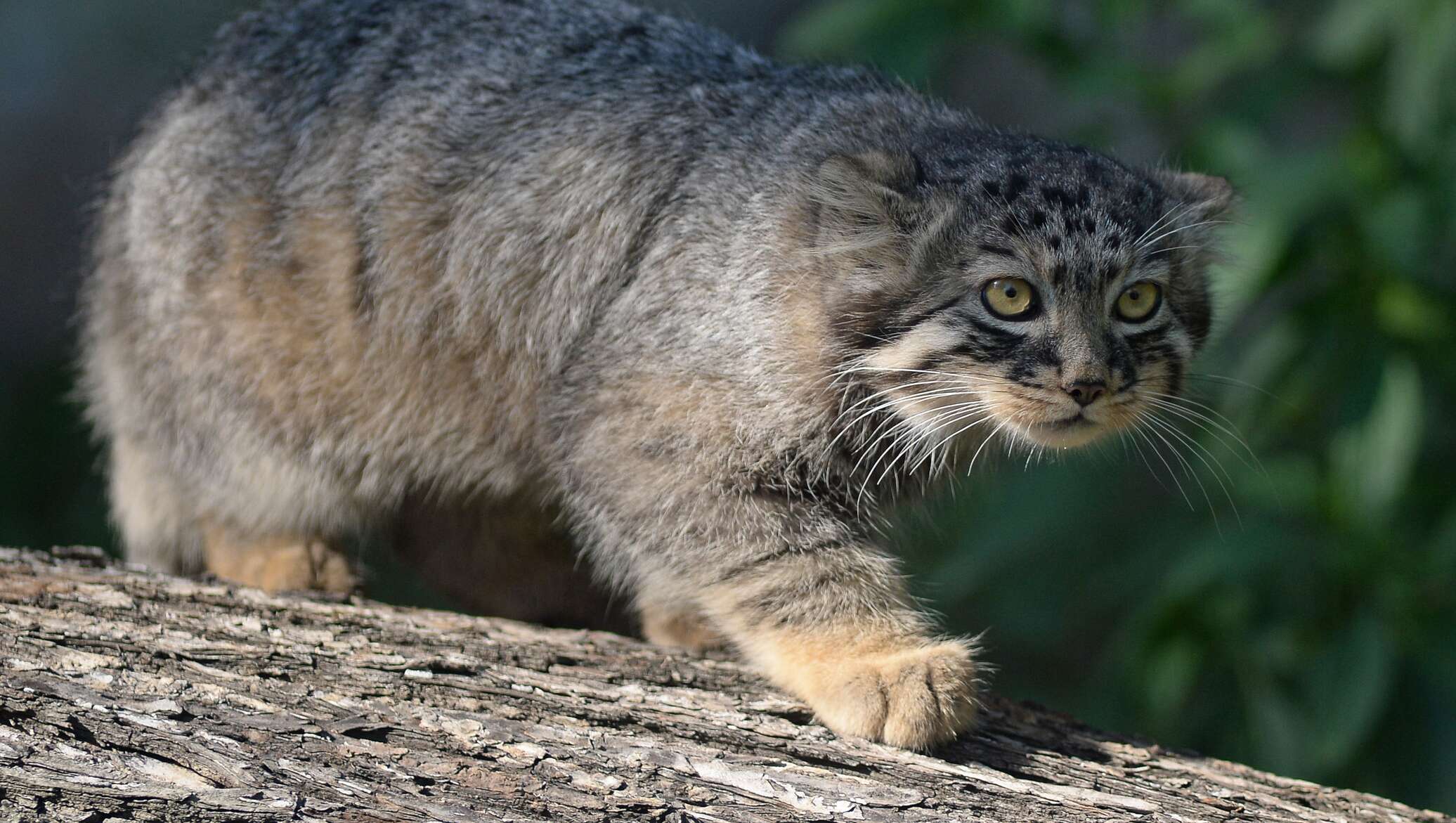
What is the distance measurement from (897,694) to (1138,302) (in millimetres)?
1266

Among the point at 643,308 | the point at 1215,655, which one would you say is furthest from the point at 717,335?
the point at 1215,655

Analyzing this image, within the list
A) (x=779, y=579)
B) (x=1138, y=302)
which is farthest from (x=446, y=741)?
(x=1138, y=302)

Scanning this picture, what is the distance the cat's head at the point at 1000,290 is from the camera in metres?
3.58

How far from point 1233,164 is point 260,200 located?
3497 millimetres

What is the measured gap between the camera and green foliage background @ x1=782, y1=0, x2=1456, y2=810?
4.85 metres

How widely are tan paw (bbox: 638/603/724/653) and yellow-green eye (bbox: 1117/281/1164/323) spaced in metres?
1.53

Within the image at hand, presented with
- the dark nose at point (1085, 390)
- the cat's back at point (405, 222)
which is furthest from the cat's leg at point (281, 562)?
the dark nose at point (1085, 390)

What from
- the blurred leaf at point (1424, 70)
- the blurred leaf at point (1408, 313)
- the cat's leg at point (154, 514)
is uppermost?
the blurred leaf at point (1424, 70)

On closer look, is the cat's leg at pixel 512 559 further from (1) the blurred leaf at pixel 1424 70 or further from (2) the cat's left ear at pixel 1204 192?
(1) the blurred leaf at pixel 1424 70

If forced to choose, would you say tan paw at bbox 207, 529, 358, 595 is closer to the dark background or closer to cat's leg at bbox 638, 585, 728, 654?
cat's leg at bbox 638, 585, 728, 654

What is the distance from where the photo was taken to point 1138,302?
148 inches

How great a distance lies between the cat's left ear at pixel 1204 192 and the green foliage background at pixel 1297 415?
24 cm

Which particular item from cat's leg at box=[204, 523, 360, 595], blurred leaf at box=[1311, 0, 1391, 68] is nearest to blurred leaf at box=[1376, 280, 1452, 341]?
blurred leaf at box=[1311, 0, 1391, 68]

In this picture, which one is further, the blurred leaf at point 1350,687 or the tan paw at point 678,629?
the blurred leaf at point 1350,687
